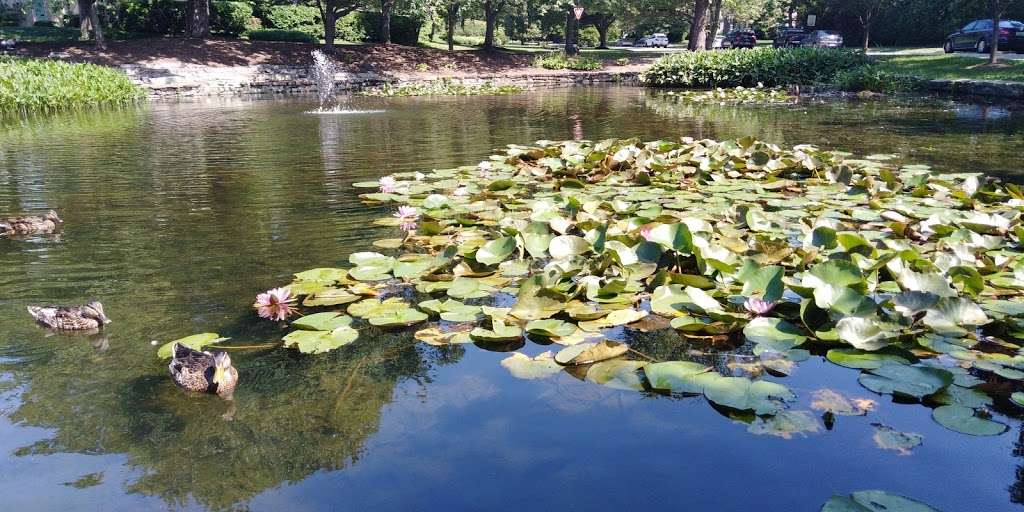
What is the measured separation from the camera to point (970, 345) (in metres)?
3.00

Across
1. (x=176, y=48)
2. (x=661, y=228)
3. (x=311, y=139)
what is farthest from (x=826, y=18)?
(x=661, y=228)

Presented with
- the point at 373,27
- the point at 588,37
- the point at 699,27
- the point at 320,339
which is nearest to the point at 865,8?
the point at 699,27

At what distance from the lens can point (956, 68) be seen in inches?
795

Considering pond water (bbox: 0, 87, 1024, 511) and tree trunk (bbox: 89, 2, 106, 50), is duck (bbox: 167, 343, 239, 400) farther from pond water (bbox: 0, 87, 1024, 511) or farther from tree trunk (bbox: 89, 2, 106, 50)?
tree trunk (bbox: 89, 2, 106, 50)

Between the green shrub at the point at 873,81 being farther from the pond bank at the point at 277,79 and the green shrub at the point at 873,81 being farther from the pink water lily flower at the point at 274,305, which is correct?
the pink water lily flower at the point at 274,305

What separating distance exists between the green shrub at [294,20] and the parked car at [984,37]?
2486 centimetres

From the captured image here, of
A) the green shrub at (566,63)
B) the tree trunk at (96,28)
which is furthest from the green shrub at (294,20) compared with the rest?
the green shrub at (566,63)

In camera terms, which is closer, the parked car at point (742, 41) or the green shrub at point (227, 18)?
the green shrub at point (227, 18)

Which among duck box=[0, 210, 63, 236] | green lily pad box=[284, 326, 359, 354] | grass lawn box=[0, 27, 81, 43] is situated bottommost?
green lily pad box=[284, 326, 359, 354]

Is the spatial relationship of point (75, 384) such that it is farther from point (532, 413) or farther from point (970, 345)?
point (970, 345)

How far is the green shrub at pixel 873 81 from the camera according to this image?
731 inches

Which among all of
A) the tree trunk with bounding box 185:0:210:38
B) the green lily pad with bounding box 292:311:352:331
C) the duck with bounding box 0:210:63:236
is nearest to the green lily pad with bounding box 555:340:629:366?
the green lily pad with bounding box 292:311:352:331

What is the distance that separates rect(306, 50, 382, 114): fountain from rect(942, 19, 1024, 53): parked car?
20316 mm

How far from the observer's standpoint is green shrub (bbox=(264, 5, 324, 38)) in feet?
104
